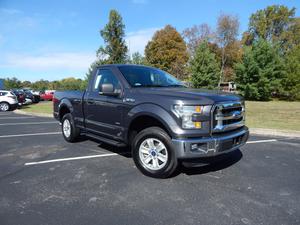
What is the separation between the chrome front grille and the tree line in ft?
37.1

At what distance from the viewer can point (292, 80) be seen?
2794 cm

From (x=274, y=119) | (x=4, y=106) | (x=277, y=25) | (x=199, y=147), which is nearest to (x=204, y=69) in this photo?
(x=274, y=119)

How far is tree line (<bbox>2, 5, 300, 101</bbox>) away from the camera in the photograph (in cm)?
2673

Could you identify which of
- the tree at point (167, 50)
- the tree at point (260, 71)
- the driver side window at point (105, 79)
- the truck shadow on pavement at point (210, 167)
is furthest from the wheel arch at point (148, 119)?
the tree at point (167, 50)

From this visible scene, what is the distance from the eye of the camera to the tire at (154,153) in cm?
353

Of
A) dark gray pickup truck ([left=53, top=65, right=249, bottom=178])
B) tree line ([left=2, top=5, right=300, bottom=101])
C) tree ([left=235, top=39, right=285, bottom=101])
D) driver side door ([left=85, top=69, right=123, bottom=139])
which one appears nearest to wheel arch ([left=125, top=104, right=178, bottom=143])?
dark gray pickup truck ([left=53, top=65, right=249, bottom=178])

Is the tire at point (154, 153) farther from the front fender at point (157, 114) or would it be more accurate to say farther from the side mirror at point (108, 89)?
the side mirror at point (108, 89)

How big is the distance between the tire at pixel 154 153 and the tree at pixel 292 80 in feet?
99.6

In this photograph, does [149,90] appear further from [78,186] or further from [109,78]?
[78,186]

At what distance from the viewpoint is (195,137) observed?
3336 mm

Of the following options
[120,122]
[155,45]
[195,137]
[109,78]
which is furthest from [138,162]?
[155,45]

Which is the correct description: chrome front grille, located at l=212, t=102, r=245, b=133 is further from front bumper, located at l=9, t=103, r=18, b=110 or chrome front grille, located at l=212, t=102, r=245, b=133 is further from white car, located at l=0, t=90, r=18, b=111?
front bumper, located at l=9, t=103, r=18, b=110

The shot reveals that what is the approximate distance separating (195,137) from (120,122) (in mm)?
1582

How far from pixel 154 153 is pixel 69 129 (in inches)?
129
